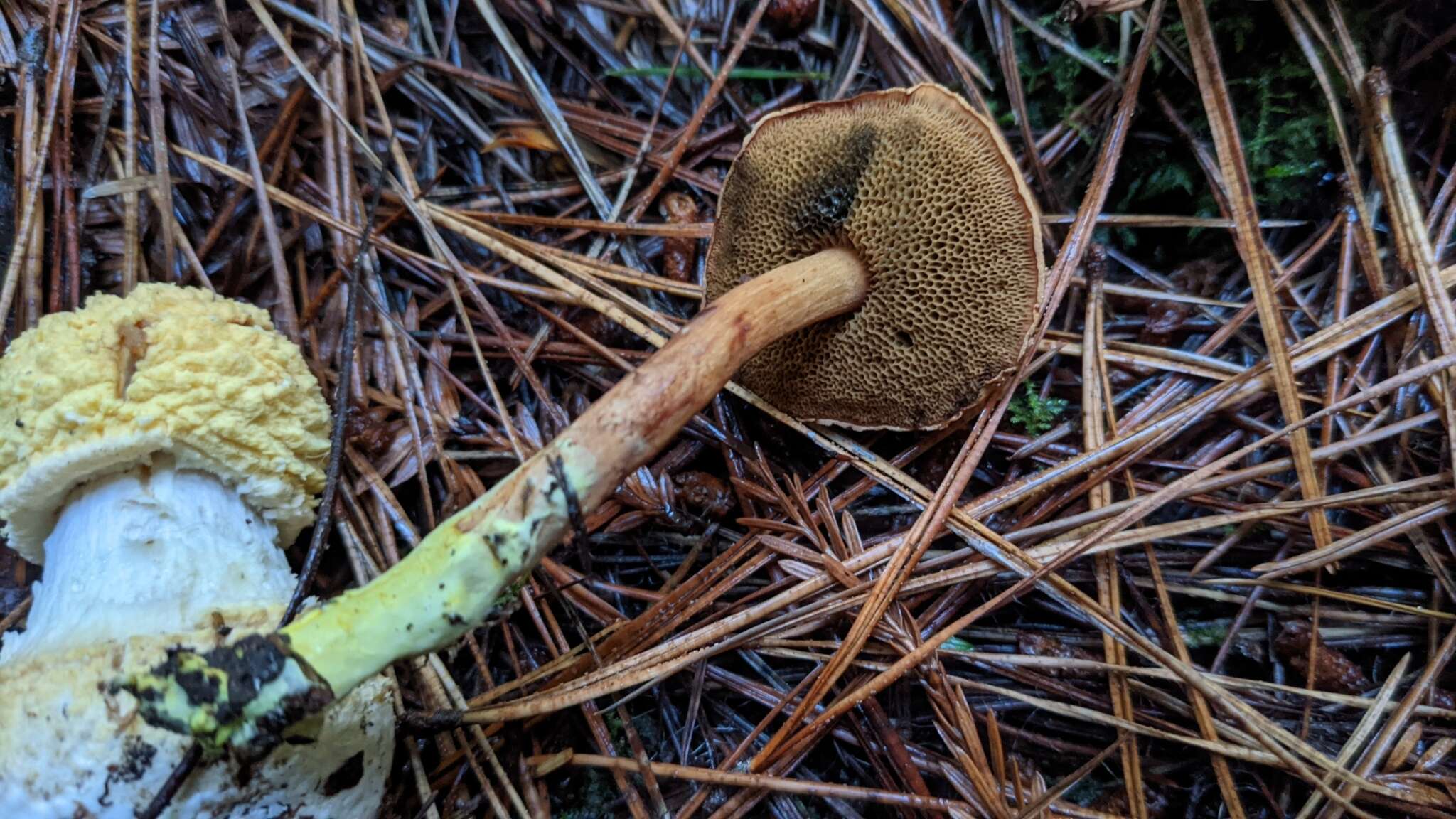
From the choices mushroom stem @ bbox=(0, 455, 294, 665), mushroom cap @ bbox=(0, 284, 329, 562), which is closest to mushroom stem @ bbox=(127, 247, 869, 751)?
mushroom stem @ bbox=(0, 455, 294, 665)

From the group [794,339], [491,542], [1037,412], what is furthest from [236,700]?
[1037,412]

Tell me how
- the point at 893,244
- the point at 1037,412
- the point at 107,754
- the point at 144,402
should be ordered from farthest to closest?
the point at 1037,412
the point at 893,244
the point at 144,402
the point at 107,754

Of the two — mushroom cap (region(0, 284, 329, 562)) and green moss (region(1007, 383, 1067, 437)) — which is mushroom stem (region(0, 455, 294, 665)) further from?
Answer: green moss (region(1007, 383, 1067, 437))

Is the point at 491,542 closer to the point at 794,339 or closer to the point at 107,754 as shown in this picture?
the point at 107,754

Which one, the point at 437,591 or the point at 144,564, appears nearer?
the point at 437,591

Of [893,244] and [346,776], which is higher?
[893,244]

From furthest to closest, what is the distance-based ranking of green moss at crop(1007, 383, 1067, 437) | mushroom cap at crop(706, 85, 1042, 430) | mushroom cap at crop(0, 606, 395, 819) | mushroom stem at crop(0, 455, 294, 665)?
green moss at crop(1007, 383, 1067, 437) → mushroom cap at crop(706, 85, 1042, 430) → mushroom stem at crop(0, 455, 294, 665) → mushroom cap at crop(0, 606, 395, 819)

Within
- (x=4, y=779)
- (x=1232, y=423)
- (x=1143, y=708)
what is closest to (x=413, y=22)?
(x=4, y=779)
